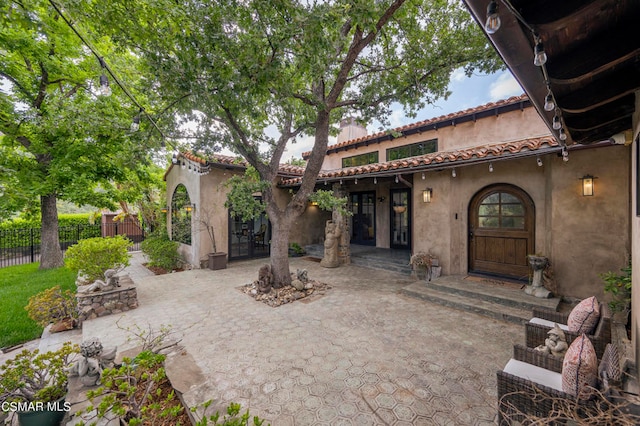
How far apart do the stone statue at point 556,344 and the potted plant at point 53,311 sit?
7.71 metres

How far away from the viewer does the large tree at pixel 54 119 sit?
6.99 metres

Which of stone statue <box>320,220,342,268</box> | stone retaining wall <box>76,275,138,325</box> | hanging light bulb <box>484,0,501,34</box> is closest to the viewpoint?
hanging light bulb <box>484,0,501,34</box>

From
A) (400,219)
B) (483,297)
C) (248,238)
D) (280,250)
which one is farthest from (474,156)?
(248,238)

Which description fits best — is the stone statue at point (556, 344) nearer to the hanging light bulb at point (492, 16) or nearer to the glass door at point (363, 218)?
the hanging light bulb at point (492, 16)

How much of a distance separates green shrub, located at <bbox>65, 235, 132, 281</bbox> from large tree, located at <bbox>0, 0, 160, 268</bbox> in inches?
88.4

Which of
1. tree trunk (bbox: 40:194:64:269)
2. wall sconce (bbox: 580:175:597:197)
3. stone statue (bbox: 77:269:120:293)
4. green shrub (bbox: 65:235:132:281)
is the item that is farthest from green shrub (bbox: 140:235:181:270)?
wall sconce (bbox: 580:175:597:197)

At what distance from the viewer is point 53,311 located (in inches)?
193

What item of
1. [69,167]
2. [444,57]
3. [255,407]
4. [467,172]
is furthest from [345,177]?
[69,167]

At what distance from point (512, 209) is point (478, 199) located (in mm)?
787

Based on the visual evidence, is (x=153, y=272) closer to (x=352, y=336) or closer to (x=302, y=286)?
(x=302, y=286)

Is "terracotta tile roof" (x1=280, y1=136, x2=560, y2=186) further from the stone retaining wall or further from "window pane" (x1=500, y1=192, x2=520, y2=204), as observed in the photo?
the stone retaining wall

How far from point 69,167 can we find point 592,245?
1440 centimetres

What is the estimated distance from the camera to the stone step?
4.71m

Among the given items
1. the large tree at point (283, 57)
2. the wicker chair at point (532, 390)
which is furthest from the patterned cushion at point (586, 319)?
the large tree at point (283, 57)
